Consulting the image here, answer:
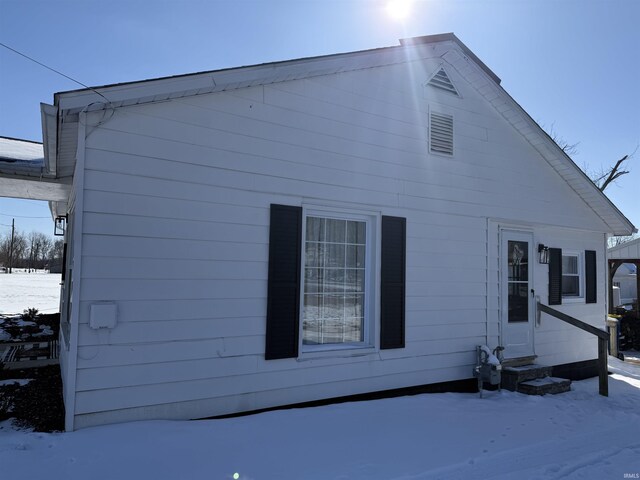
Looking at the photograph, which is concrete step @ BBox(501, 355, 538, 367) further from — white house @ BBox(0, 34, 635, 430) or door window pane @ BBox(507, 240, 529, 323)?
door window pane @ BBox(507, 240, 529, 323)

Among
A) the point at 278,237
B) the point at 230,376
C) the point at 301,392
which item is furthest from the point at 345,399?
the point at 278,237

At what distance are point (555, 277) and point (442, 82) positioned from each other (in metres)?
3.99

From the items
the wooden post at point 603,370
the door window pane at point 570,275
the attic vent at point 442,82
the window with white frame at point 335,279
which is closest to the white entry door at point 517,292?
the wooden post at point 603,370

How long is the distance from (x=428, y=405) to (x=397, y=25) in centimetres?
505

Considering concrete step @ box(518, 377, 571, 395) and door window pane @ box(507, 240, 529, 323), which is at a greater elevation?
door window pane @ box(507, 240, 529, 323)

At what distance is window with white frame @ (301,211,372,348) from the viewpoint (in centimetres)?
505

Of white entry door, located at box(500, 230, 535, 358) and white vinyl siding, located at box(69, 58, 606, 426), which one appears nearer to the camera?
white vinyl siding, located at box(69, 58, 606, 426)

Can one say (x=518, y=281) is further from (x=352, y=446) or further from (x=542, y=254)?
(x=352, y=446)

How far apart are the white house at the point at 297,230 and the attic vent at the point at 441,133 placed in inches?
1.1

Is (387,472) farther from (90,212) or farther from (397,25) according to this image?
(397,25)

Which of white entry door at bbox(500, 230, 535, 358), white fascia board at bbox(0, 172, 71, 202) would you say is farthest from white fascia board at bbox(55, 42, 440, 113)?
white entry door at bbox(500, 230, 535, 358)

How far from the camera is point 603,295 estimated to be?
8828mm

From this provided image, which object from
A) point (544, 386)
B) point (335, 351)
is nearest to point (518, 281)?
point (544, 386)

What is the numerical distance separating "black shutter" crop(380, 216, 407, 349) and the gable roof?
6.52ft
